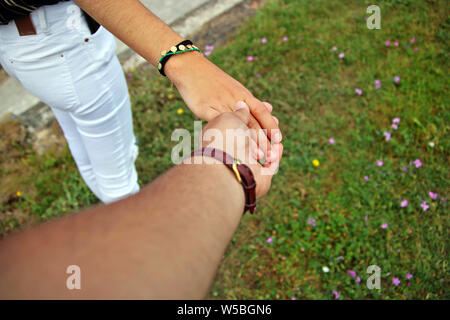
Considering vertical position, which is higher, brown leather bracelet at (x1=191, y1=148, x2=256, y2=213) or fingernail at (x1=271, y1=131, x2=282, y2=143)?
brown leather bracelet at (x1=191, y1=148, x2=256, y2=213)

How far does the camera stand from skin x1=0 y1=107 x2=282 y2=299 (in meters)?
0.66

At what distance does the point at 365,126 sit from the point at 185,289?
2.85m

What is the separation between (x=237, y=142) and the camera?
4.10 ft

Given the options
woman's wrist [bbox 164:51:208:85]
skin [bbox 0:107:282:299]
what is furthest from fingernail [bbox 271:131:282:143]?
skin [bbox 0:107:282:299]

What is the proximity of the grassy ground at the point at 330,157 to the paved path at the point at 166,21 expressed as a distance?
1.06ft

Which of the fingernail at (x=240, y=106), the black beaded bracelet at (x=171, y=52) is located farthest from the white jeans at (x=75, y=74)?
the fingernail at (x=240, y=106)

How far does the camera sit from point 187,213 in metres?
0.83

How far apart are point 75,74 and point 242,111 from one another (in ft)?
2.83

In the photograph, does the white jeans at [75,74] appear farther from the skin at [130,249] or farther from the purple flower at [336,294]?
the purple flower at [336,294]

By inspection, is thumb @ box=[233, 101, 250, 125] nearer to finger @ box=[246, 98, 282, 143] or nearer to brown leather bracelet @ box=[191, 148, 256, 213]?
finger @ box=[246, 98, 282, 143]

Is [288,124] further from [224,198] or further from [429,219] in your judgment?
[224,198]

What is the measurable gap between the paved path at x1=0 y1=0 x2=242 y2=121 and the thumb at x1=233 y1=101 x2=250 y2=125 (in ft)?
8.31

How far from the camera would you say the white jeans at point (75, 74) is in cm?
148
